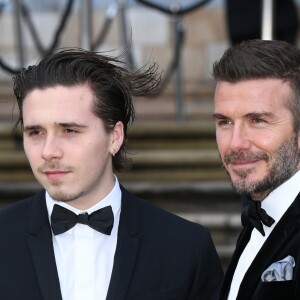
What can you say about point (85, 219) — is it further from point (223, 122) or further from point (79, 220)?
point (223, 122)

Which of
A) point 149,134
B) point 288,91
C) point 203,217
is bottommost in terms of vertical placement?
point 203,217

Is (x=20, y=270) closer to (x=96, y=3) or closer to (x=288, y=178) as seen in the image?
(x=288, y=178)

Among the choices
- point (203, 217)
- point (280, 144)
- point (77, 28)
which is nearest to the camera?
point (280, 144)

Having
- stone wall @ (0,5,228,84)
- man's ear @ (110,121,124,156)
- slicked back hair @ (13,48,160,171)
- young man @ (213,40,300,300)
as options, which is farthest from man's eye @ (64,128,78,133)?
stone wall @ (0,5,228,84)

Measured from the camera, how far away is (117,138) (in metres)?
3.98

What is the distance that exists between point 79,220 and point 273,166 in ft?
2.60

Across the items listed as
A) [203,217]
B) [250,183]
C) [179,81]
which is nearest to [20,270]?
[250,183]

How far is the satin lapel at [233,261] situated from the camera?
12.0 feet

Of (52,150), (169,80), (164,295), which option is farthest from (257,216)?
(169,80)

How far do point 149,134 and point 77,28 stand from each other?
205 centimetres

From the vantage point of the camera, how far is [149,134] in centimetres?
704

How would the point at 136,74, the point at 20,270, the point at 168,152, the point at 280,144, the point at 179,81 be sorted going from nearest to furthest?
the point at 280,144, the point at 20,270, the point at 136,74, the point at 168,152, the point at 179,81

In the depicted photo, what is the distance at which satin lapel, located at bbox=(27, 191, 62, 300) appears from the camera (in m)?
3.67

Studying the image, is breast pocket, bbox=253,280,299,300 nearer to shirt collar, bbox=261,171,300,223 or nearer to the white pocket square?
the white pocket square
